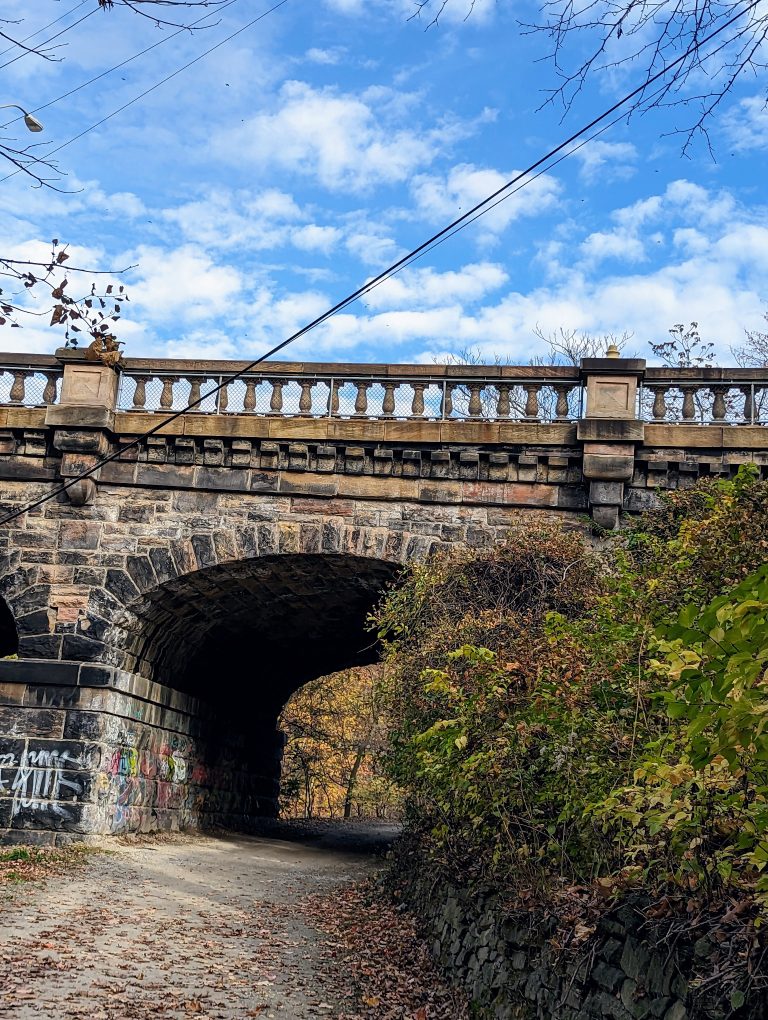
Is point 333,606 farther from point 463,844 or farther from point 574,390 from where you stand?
point 463,844

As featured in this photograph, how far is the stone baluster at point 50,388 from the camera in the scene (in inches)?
574

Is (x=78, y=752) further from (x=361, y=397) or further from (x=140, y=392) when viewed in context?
(x=361, y=397)

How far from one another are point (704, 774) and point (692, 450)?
9.67 meters

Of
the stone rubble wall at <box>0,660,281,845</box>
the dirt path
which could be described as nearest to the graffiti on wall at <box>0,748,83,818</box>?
the stone rubble wall at <box>0,660,281,845</box>

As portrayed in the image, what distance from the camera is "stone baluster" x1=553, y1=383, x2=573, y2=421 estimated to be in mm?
13828

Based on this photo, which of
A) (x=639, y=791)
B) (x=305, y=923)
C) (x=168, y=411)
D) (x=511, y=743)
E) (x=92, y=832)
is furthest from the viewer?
(x=168, y=411)

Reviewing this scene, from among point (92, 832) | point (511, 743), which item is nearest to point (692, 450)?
point (511, 743)

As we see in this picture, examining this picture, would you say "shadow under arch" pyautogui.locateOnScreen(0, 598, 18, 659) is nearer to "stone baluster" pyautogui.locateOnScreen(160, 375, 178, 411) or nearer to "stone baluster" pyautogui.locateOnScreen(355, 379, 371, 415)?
"stone baluster" pyautogui.locateOnScreen(160, 375, 178, 411)

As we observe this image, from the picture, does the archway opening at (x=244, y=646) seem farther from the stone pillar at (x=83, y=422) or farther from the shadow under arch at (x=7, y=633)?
the shadow under arch at (x=7, y=633)

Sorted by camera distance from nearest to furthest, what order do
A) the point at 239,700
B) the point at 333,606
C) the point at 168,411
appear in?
the point at 168,411 → the point at 333,606 → the point at 239,700

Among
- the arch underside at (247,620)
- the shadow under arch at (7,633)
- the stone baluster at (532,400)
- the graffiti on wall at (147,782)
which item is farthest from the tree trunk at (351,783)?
the stone baluster at (532,400)

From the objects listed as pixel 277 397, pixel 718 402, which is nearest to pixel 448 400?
pixel 277 397

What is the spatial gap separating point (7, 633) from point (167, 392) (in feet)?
24.2

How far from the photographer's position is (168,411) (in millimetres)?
14367
